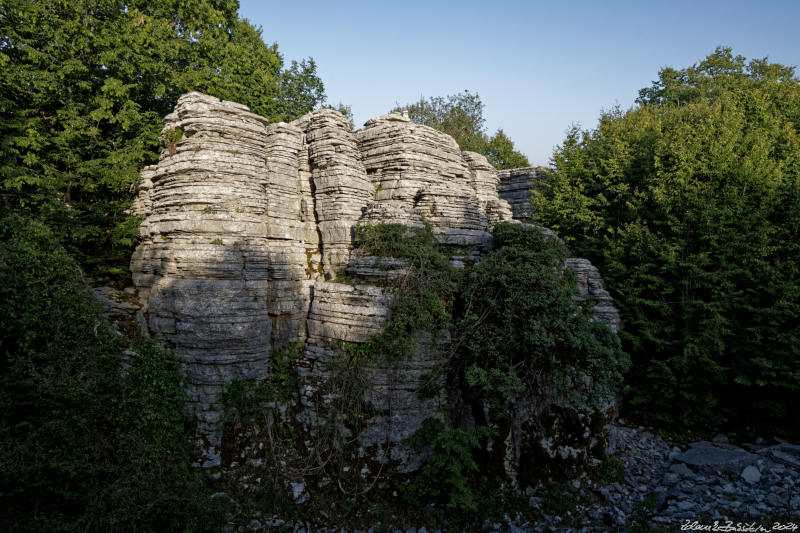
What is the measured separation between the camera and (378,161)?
1395 centimetres

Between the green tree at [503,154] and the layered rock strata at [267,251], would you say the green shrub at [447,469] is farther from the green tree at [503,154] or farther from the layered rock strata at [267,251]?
the green tree at [503,154]

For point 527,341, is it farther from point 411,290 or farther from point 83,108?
point 83,108

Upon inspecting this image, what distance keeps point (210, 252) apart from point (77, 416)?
4.73 meters

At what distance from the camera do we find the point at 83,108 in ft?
43.8

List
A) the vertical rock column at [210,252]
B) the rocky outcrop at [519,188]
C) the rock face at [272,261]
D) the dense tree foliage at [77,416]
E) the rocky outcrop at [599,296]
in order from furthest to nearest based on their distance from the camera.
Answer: the rocky outcrop at [519,188], the rocky outcrop at [599,296], the rock face at [272,261], the vertical rock column at [210,252], the dense tree foliage at [77,416]

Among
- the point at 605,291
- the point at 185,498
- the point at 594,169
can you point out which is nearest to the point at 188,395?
the point at 185,498

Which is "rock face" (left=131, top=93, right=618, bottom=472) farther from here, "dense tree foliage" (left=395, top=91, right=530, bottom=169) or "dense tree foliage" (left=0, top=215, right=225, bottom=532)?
"dense tree foliage" (left=395, top=91, right=530, bottom=169)

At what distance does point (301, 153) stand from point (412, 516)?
11.6 metres

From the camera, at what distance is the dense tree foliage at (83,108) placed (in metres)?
12.0

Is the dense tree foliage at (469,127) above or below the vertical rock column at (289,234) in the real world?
above

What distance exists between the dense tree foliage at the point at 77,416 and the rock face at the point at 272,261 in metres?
1.00

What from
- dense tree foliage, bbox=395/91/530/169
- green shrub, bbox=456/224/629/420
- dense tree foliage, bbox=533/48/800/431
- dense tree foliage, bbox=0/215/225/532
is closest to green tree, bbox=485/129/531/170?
dense tree foliage, bbox=395/91/530/169

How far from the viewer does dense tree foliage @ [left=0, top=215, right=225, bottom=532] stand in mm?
8273

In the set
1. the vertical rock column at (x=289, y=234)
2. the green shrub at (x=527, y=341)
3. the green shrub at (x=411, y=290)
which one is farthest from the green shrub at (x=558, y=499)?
the vertical rock column at (x=289, y=234)
